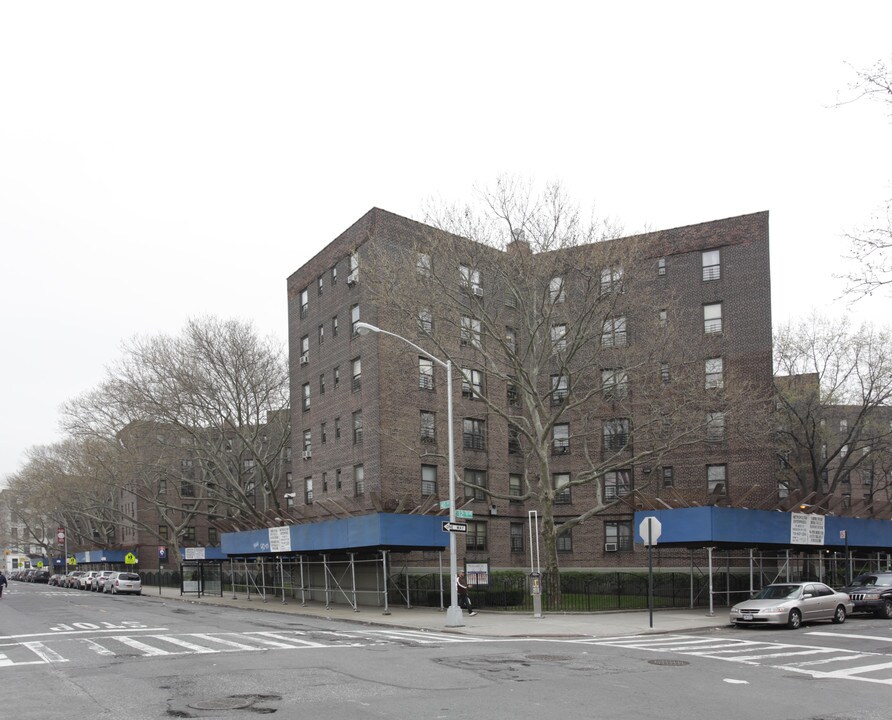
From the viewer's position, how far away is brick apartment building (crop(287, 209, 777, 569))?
4312 cm

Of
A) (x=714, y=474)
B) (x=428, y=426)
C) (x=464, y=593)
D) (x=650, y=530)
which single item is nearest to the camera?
(x=650, y=530)

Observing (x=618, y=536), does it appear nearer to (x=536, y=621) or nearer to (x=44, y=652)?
(x=536, y=621)

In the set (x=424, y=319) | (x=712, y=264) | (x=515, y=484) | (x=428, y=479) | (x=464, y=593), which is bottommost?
(x=464, y=593)

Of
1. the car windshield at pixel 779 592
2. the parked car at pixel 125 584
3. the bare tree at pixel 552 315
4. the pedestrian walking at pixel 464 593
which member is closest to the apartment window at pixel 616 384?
the bare tree at pixel 552 315

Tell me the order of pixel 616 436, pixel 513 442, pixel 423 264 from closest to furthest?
pixel 423 264 < pixel 616 436 < pixel 513 442

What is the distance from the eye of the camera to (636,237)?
105ft

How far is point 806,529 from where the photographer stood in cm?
3384

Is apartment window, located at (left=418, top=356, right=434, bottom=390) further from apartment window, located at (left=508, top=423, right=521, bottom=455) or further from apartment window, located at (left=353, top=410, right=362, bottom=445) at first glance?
apartment window, located at (left=508, top=423, right=521, bottom=455)

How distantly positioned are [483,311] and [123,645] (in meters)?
17.2

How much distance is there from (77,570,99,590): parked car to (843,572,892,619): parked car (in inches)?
2343

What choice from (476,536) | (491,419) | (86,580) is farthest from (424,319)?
(86,580)

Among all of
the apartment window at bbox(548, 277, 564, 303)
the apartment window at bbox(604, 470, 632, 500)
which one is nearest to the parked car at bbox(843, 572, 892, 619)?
the apartment window at bbox(548, 277, 564, 303)

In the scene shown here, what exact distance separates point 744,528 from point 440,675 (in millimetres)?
19752

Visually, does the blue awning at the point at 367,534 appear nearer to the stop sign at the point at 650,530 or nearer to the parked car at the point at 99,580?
the stop sign at the point at 650,530
